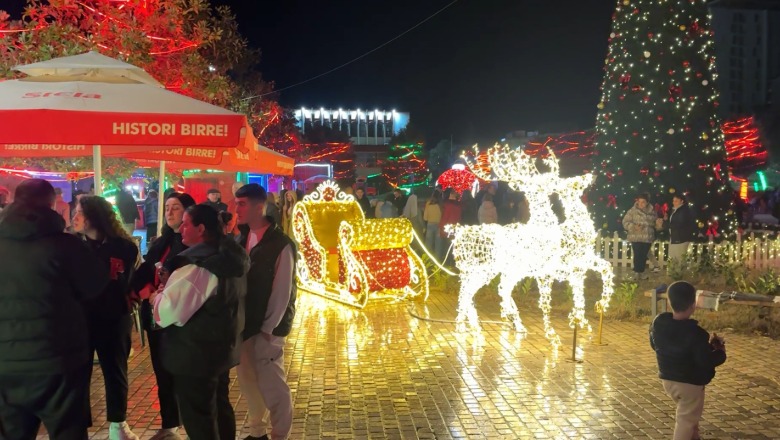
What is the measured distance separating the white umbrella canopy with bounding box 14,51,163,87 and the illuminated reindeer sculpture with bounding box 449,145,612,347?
13.2 ft

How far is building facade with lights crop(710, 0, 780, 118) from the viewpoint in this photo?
64.6m

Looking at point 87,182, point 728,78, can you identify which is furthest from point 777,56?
point 87,182

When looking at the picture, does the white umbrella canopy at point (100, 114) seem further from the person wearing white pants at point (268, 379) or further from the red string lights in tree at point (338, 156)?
the red string lights in tree at point (338, 156)

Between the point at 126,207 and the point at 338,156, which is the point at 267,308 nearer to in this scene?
the point at 126,207

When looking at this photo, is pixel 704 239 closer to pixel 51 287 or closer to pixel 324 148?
pixel 51 287

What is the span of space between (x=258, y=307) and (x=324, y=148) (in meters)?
59.1

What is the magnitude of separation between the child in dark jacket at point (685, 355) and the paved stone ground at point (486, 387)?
0.83 metres

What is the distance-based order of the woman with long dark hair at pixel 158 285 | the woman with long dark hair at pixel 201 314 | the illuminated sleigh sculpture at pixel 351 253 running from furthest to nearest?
the illuminated sleigh sculpture at pixel 351 253, the woman with long dark hair at pixel 158 285, the woman with long dark hair at pixel 201 314

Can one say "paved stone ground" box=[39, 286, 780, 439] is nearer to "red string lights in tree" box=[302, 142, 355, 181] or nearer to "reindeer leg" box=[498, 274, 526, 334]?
"reindeer leg" box=[498, 274, 526, 334]

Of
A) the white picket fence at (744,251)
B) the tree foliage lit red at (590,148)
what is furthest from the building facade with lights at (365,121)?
the white picket fence at (744,251)

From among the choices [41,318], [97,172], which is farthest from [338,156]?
[41,318]

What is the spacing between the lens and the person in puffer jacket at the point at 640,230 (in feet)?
44.8

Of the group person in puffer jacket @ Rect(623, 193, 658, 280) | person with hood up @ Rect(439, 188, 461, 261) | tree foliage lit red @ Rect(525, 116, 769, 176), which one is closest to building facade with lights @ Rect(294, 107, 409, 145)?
tree foliage lit red @ Rect(525, 116, 769, 176)

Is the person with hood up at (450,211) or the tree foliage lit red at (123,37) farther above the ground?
the tree foliage lit red at (123,37)
